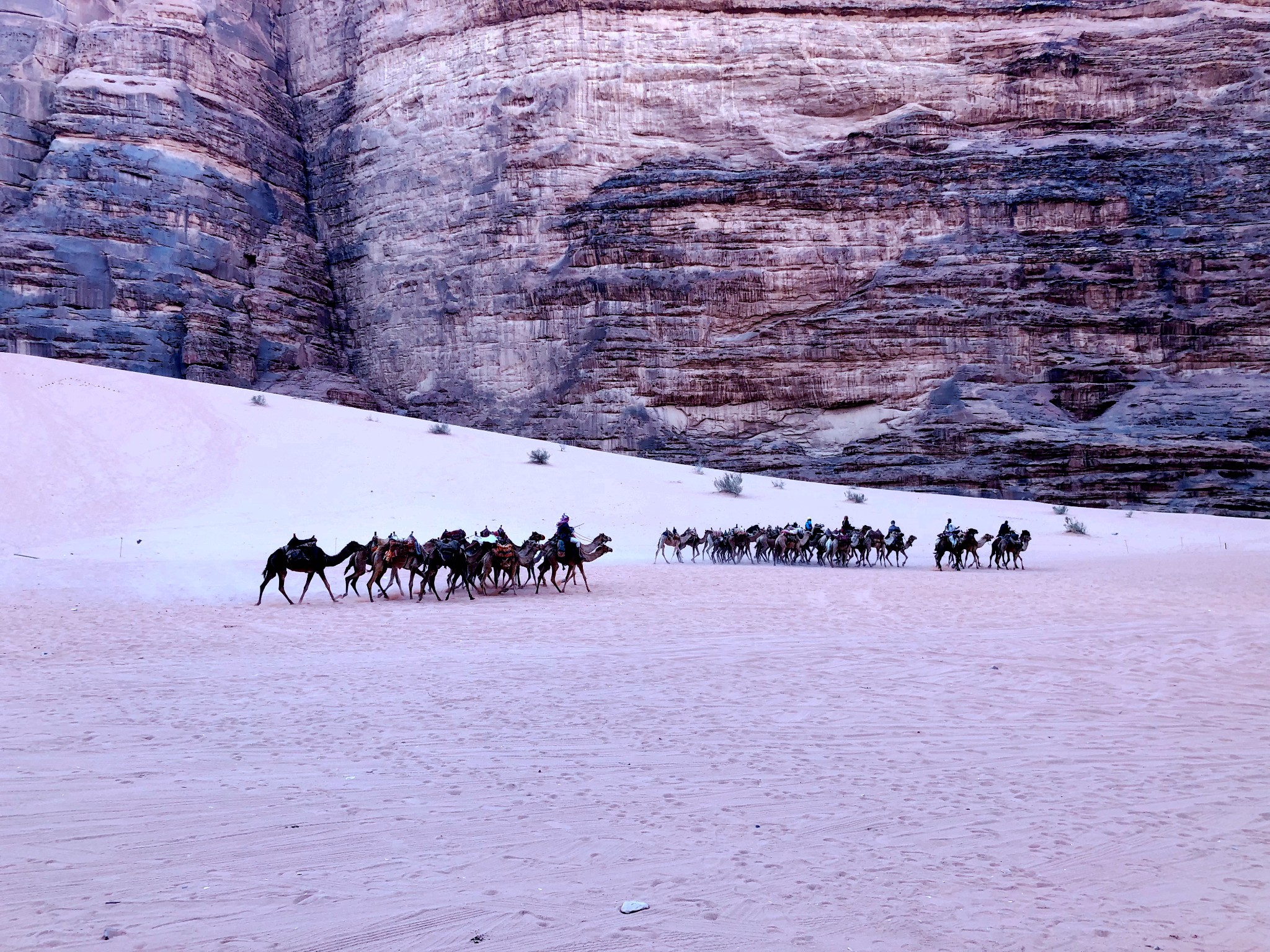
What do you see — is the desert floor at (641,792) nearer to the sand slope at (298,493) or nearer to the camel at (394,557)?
the camel at (394,557)

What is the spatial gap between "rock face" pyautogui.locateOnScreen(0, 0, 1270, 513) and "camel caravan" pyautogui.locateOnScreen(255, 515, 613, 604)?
73.8 feet

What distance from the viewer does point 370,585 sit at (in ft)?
41.8

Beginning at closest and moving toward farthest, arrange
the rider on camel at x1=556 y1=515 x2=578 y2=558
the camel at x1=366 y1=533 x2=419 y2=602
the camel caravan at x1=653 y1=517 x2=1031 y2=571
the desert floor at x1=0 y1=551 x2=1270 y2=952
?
the desert floor at x1=0 y1=551 x2=1270 y2=952 < the camel at x1=366 y1=533 x2=419 y2=602 < the rider on camel at x1=556 y1=515 x2=578 y2=558 < the camel caravan at x1=653 y1=517 x2=1031 y2=571

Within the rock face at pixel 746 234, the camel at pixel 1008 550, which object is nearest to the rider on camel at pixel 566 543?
the camel at pixel 1008 550

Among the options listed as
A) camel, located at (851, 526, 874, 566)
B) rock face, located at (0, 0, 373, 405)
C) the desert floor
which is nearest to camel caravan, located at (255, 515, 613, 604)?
the desert floor

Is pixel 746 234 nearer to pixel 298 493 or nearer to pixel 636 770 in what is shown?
pixel 298 493

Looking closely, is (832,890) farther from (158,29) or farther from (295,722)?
(158,29)

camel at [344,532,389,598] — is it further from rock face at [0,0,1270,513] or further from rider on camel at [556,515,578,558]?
rock face at [0,0,1270,513]

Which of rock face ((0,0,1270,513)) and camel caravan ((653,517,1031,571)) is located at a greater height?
rock face ((0,0,1270,513))

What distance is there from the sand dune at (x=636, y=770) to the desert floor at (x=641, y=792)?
2cm

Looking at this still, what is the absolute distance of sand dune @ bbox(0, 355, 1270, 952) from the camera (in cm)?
317

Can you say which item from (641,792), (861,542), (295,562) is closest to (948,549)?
(861,542)

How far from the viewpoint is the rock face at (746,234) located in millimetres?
34344

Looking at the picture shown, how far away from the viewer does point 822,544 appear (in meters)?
19.0
